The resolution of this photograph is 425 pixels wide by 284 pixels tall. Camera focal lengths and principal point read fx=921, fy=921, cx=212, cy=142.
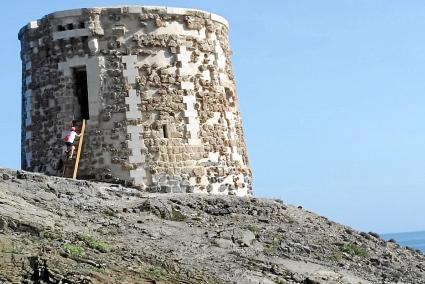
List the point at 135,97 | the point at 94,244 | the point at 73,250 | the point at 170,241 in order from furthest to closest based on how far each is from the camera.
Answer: the point at 135,97 → the point at 170,241 → the point at 94,244 → the point at 73,250

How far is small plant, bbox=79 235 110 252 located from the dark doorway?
877 centimetres

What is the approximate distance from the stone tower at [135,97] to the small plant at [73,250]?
8.32 meters

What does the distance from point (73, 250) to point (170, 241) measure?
123 inches

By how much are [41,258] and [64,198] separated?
5.22 metres

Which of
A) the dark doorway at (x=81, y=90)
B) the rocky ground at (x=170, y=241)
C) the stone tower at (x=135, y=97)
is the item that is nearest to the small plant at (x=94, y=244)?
the rocky ground at (x=170, y=241)

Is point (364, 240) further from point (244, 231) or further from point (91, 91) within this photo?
point (91, 91)

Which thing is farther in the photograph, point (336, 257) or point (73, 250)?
point (336, 257)

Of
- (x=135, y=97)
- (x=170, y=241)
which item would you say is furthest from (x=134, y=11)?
(x=170, y=241)

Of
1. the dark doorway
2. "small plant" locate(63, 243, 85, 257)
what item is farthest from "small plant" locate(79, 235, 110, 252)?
the dark doorway

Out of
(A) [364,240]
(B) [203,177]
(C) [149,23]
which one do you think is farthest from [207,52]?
(A) [364,240]

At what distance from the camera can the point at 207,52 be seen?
25.7m

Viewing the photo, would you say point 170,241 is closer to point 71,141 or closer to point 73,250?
point 73,250

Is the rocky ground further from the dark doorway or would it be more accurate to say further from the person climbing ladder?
the dark doorway

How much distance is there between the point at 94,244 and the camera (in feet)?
53.5
